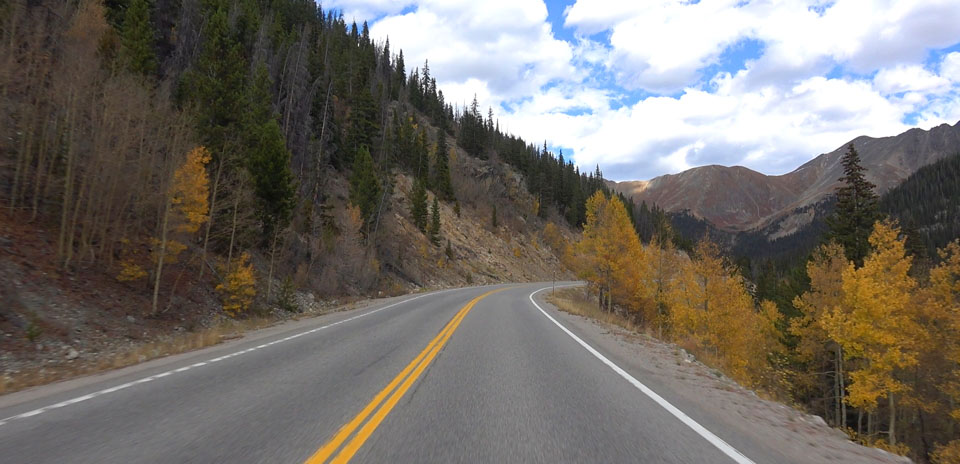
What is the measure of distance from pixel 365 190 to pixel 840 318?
37.5m

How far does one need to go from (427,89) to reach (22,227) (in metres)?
119

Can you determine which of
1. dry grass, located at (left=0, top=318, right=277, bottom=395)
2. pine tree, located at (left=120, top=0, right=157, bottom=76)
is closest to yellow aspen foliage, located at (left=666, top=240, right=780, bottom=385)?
dry grass, located at (left=0, top=318, right=277, bottom=395)

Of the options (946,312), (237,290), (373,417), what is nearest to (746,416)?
(373,417)

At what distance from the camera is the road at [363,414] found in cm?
384

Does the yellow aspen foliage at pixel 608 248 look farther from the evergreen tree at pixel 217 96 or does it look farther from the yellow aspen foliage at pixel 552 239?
the yellow aspen foliage at pixel 552 239

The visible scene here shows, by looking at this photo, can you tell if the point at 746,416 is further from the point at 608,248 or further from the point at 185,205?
the point at 608,248

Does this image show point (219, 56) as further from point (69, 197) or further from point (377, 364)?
point (377, 364)

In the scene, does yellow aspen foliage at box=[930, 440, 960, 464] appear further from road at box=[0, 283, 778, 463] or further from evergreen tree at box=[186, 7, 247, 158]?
evergreen tree at box=[186, 7, 247, 158]

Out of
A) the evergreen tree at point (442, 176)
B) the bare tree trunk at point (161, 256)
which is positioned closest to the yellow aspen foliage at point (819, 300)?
the bare tree trunk at point (161, 256)

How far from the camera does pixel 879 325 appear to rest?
1977 centimetres

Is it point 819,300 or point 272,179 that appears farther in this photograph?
point 272,179

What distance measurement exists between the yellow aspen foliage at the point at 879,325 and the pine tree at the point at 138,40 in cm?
3778

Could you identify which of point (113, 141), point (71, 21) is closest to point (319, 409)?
point (113, 141)

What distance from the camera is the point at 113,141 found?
16.6m
